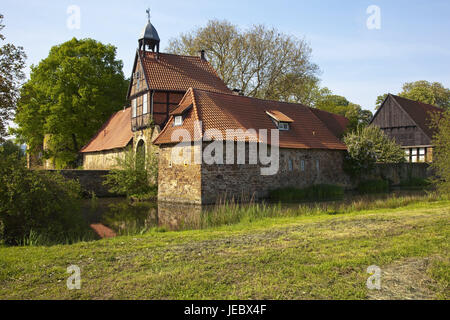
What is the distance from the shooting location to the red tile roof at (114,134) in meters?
27.6

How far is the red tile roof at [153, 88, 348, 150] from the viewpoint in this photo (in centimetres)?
1956

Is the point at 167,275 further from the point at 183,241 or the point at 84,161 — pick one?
the point at 84,161

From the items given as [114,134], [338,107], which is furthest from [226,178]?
[338,107]

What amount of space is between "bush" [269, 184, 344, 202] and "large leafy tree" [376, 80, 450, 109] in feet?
104

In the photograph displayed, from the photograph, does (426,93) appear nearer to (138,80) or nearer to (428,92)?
(428,92)

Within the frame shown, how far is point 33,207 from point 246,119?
13.1 metres

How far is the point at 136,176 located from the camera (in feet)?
70.8

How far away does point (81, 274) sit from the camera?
214 inches

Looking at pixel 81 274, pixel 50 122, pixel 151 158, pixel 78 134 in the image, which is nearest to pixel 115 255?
pixel 81 274

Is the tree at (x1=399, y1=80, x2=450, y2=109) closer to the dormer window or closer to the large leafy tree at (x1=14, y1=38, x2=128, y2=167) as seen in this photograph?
the dormer window

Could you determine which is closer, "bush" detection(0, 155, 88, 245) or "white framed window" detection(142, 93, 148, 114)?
"bush" detection(0, 155, 88, 245)

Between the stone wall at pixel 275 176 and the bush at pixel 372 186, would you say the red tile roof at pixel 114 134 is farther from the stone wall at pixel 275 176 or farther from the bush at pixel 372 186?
the bush at pixel 372 186

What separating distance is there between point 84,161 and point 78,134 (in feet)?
8.40

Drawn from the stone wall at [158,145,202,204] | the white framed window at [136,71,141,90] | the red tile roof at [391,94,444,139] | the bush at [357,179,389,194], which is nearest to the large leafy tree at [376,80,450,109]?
the red tile roof at [391,94,444,139]
